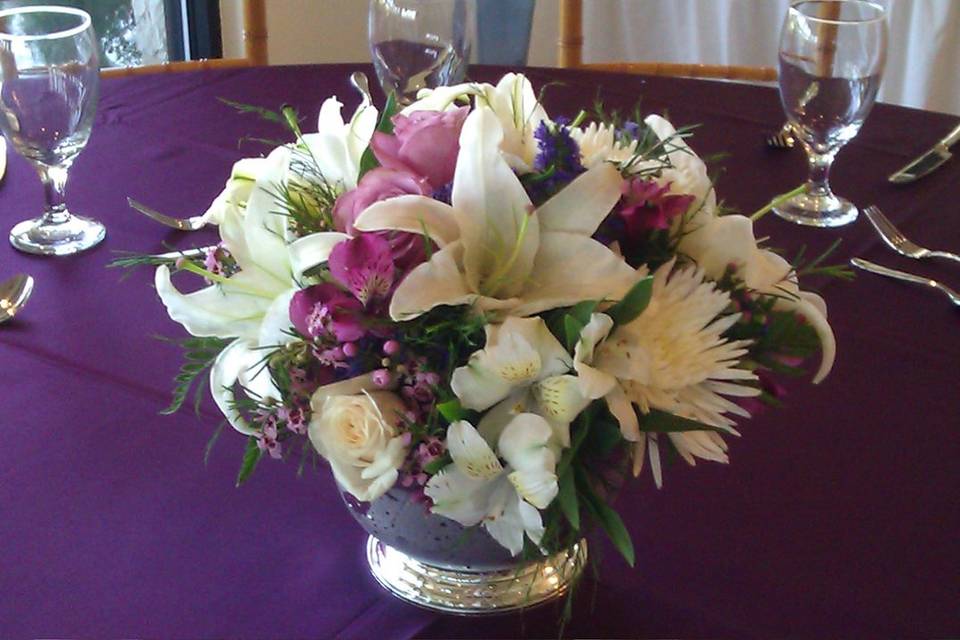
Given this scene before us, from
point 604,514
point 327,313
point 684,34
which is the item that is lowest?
point 684,34

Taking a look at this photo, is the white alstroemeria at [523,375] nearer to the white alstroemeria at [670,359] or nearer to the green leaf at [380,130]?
the white alstroemeria at [670,359]

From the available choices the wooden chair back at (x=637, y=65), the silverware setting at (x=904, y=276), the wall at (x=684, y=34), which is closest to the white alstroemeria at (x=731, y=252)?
the silverware setting at (x=904, y=276)

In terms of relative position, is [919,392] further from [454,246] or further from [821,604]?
[454,246]

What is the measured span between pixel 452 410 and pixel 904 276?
0.63 metres

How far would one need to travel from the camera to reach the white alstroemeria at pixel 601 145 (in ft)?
2.10

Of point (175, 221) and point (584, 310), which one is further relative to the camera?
point (175, 221)

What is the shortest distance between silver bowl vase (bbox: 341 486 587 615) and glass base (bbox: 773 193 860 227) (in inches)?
21.9

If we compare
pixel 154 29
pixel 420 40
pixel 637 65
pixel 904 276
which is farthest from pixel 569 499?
pixel 154 29

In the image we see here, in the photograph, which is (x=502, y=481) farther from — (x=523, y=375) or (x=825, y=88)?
(x=825, y=88)

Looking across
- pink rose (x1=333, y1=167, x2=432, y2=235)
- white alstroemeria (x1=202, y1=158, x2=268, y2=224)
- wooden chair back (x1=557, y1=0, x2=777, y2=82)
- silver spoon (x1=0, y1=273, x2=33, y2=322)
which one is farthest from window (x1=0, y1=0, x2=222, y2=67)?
pink rose (x1=333, y1=167, x2=432, y2=235)

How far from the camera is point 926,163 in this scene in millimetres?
1284

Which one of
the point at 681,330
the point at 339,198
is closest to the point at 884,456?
the point at 681,330

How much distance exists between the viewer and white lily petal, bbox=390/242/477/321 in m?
0.56

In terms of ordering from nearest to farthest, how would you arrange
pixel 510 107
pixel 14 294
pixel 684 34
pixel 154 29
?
pixel 510 107, pixel 14 294, pixel 154 29, pixel 684 34
